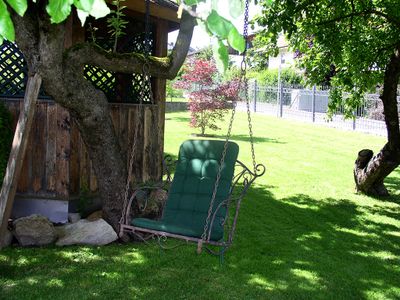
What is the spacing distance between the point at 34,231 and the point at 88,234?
64cm

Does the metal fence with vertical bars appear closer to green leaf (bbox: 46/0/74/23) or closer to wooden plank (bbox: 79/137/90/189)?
wooden plank (bbox: 79/137/90/189)

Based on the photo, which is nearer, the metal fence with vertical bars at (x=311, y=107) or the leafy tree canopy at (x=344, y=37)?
the leafy tree canopy at (x=344, y=37)

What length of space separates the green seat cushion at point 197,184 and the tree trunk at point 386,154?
4.21 metres

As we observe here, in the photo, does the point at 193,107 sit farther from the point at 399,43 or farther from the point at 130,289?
the point at 130,289

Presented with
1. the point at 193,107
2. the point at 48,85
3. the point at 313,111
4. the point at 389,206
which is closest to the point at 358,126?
the point at 313,111

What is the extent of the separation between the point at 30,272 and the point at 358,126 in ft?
60.7

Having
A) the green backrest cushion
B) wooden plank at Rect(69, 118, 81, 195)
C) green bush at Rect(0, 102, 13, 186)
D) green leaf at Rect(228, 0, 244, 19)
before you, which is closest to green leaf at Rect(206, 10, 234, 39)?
green leaf at Rect(228, 0, 244, 19)

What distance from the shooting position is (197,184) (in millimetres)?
5605

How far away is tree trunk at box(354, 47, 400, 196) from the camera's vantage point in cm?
844

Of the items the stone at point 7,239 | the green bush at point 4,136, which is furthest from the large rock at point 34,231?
the green bush at point 4,136

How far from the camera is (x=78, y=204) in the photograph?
6945 mm

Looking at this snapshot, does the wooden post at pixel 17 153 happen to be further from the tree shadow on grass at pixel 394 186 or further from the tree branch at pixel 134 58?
the tree shadow on grass at pixel 394 186

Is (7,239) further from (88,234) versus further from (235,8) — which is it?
(235,8)

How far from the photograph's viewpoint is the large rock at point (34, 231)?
5.95m
